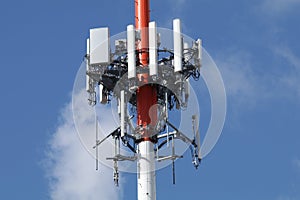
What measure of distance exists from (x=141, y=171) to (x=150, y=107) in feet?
18.0

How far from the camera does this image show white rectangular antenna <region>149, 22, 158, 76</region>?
81125 millimetres

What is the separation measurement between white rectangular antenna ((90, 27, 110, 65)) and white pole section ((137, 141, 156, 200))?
731 cm

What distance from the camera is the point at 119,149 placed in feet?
267

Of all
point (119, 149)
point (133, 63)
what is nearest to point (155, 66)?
point (133, 63)

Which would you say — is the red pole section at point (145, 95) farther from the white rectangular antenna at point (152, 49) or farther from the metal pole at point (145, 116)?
the white rectangular antenna at point (152, 49)

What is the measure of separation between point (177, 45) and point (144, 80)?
3.67 metres

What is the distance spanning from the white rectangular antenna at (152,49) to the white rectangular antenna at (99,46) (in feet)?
10.9

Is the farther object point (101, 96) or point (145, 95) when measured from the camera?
point (101, 96)

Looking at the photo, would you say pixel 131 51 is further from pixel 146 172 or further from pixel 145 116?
pixel 146 172

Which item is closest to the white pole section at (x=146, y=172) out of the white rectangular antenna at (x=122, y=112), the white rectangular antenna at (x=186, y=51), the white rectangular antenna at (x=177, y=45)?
the white rectangular antenna at (x=122, y=112)

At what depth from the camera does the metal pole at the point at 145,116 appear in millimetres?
78625

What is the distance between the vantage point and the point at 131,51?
81.5 m

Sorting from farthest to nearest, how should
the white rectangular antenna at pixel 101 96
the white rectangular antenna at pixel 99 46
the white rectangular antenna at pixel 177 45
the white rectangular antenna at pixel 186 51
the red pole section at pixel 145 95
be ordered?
the white rectangular antenna at pixel 101 96, the white rectangular antenna at pixel 186 51, the white rectangular antenna at pixel 99 46, the white rectangular antenna at pixel 177 45, the red pole section at pixel 145 95

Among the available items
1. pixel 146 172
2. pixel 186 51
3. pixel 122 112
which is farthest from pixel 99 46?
pixel 146 172
